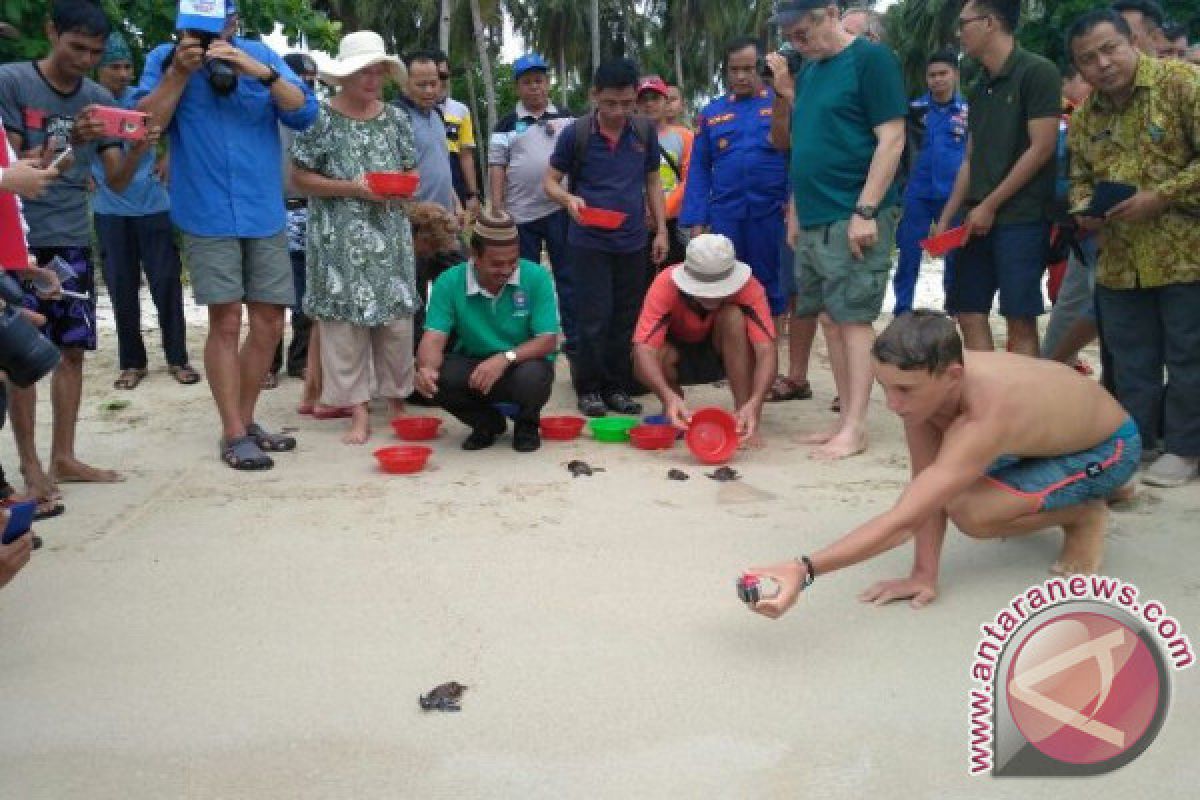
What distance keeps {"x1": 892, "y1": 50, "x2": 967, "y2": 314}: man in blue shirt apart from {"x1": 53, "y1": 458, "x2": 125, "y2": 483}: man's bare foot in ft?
14.3

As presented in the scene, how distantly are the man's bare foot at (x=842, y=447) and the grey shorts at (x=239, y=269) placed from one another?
2.23 metres

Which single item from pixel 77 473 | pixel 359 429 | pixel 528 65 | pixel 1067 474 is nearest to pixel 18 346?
pixel 77 473

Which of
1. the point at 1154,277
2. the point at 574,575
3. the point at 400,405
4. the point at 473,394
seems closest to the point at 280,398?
the point at 400,405

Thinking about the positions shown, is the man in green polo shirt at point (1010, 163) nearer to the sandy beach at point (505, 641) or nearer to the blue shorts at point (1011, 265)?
the blue shorts at point (1011, 265)

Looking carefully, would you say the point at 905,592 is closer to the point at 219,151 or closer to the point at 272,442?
the point at 272,442

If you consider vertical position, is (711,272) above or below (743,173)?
below

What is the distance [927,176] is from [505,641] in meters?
4.86

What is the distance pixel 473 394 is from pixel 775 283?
6.70ft

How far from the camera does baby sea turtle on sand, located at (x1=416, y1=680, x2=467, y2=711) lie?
2.29 metres

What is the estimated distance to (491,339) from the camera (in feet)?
14.7

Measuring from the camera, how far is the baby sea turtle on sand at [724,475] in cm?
398

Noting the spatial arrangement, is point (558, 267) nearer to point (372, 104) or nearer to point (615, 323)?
point (615, 323)

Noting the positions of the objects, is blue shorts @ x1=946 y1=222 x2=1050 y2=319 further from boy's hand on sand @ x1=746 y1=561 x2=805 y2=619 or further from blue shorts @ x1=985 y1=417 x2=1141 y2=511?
boy's hand on sand @ x1=746 y1=561 x2=805 y2=619

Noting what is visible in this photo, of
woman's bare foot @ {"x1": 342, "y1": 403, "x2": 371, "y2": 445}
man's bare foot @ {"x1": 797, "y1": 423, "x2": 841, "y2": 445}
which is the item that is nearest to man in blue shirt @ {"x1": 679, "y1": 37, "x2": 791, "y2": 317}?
man's bare foot @ {"x1": 797, "y1": 423, "x2": 841, "y2": 445}
